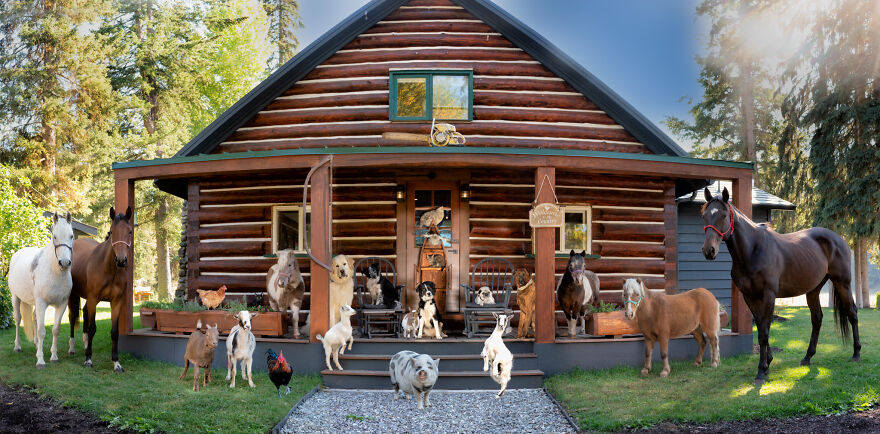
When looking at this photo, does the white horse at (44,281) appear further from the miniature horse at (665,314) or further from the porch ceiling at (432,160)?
the miniature horse at (665,314)

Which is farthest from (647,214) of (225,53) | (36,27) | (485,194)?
(36,27)

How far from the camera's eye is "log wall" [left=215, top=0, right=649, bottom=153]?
11.3 metres

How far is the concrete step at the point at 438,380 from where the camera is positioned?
311 inches

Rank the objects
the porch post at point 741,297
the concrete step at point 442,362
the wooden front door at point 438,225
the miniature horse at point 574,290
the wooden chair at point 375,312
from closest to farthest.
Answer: the concrete step at point 442,362 < the miniature horse at point 574,290 < the wooden chair at point 375,312 < the porch post at point 741,297 < the wooden front door at point 438,225

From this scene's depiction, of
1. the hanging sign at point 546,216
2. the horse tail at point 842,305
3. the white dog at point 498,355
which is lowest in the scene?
the white dog at point 498,355

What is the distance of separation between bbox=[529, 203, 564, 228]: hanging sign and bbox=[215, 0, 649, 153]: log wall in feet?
10.4

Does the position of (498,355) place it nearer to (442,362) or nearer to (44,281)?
(442,362)

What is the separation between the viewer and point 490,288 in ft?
34.8

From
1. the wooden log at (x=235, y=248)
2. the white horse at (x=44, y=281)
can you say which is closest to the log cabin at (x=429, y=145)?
the wooden log at (x=235, y=248)

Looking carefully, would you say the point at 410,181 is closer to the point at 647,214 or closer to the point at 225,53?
the point at 647,214

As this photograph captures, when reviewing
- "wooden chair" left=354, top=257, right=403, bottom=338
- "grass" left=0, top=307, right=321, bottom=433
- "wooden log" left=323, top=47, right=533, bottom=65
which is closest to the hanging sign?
"wooden chair" left=354, top=257, right=403, bottom=338

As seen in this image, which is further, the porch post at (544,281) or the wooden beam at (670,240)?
the wooden beam at (670,240)

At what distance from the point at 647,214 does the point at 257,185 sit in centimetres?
708

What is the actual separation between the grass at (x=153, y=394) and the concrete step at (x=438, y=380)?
0.99 feet
